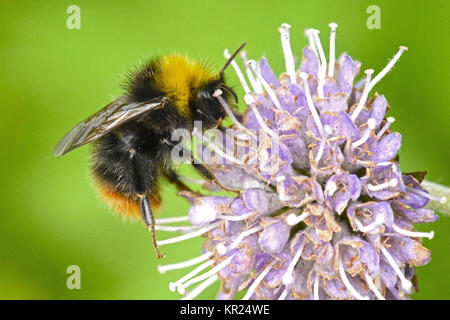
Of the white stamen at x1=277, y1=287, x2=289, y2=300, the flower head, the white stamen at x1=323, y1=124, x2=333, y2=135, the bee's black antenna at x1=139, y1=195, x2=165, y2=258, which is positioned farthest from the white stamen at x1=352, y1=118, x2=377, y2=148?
the bee's black antenna at x1=139, y1=195, x2=165, y2=258

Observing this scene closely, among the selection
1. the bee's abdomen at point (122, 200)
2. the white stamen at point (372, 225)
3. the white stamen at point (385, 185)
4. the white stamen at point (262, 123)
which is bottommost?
the white stamen at point (372, 225)

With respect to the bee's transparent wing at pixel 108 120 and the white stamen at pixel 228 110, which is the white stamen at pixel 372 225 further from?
the bee's transparent wing at pixel 108 120

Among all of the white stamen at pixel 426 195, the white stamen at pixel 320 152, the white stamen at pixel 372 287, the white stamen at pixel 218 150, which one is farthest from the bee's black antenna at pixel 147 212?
the white stamen at pixel 426 195

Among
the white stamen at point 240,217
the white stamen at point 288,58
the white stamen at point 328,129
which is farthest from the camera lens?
the white stamen at point 288,58

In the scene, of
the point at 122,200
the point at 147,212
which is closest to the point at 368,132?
the point at 147,212

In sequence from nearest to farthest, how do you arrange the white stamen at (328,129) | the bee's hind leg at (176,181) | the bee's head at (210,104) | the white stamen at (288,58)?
the white stamen at (328,129) < the bee's head at (210,104) < the white stamen at (288,58) < the bee's hind leg at (176,181)
